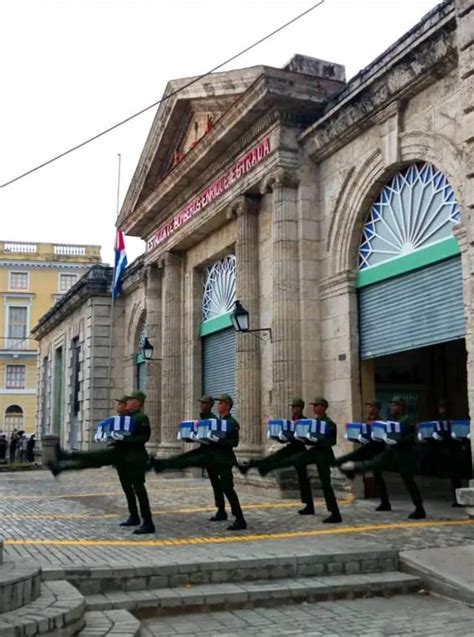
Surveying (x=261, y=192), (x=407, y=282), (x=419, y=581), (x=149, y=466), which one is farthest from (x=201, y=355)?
(x=419, y=581)

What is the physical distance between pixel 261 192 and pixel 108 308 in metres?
13.6

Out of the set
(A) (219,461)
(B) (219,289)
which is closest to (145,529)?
(A) (219,461)

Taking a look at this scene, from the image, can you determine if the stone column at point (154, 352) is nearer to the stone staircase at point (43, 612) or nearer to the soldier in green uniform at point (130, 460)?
the soldier in green uniform at point (130, 460)

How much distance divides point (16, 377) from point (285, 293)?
41.9 m

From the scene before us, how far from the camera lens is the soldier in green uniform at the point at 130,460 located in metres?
8.74

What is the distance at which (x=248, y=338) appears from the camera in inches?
579

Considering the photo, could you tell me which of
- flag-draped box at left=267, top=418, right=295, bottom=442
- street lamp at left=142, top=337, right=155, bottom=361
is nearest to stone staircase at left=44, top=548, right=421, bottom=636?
flag-draped box at left=267, top=418, right=295, bottom=442

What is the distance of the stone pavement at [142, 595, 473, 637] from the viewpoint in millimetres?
5645

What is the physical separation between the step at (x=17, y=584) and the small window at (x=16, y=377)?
47.7 metres

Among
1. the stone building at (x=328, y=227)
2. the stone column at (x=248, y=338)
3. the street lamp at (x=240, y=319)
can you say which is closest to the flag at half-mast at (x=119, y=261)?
the stone building at (x=328, y=227)

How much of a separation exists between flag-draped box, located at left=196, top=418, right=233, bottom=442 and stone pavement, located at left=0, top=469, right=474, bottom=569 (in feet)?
3.79

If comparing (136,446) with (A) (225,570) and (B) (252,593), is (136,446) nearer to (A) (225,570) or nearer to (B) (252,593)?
(A) (225,570)

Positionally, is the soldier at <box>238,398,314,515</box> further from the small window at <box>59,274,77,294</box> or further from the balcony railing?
the small window at <box>59,274,77,294</box>

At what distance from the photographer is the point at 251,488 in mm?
13758
